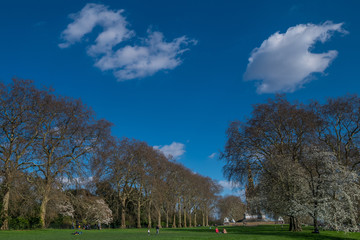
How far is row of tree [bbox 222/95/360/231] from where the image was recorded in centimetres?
3061

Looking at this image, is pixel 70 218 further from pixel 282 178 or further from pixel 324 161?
pixel 324 161

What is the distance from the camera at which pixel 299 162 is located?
36906 millimetres

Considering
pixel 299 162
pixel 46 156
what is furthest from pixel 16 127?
pixel 299 162

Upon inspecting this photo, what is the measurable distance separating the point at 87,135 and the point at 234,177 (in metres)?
22.6

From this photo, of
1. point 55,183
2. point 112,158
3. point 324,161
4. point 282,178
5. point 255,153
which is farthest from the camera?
point 112,158

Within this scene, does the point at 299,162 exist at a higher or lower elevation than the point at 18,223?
higher

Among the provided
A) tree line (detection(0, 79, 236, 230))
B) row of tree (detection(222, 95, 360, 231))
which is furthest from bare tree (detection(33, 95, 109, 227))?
row of tree (detection(222, 95, 360, 231))

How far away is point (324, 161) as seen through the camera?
31.3 meters

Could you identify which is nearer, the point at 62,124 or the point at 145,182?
the point at 62,124

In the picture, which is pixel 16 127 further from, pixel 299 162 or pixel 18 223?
pixel 299 162

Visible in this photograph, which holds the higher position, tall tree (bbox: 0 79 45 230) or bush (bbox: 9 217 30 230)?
tall tree (bbox: 0 79 45 230)

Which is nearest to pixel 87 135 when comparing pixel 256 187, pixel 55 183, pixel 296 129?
pixel 55 183

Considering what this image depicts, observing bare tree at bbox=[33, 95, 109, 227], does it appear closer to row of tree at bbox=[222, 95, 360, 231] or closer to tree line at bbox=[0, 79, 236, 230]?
tree line at bbox=[0, 79, 236, 230]

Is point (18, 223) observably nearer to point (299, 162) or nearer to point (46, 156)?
point (46, 156)
